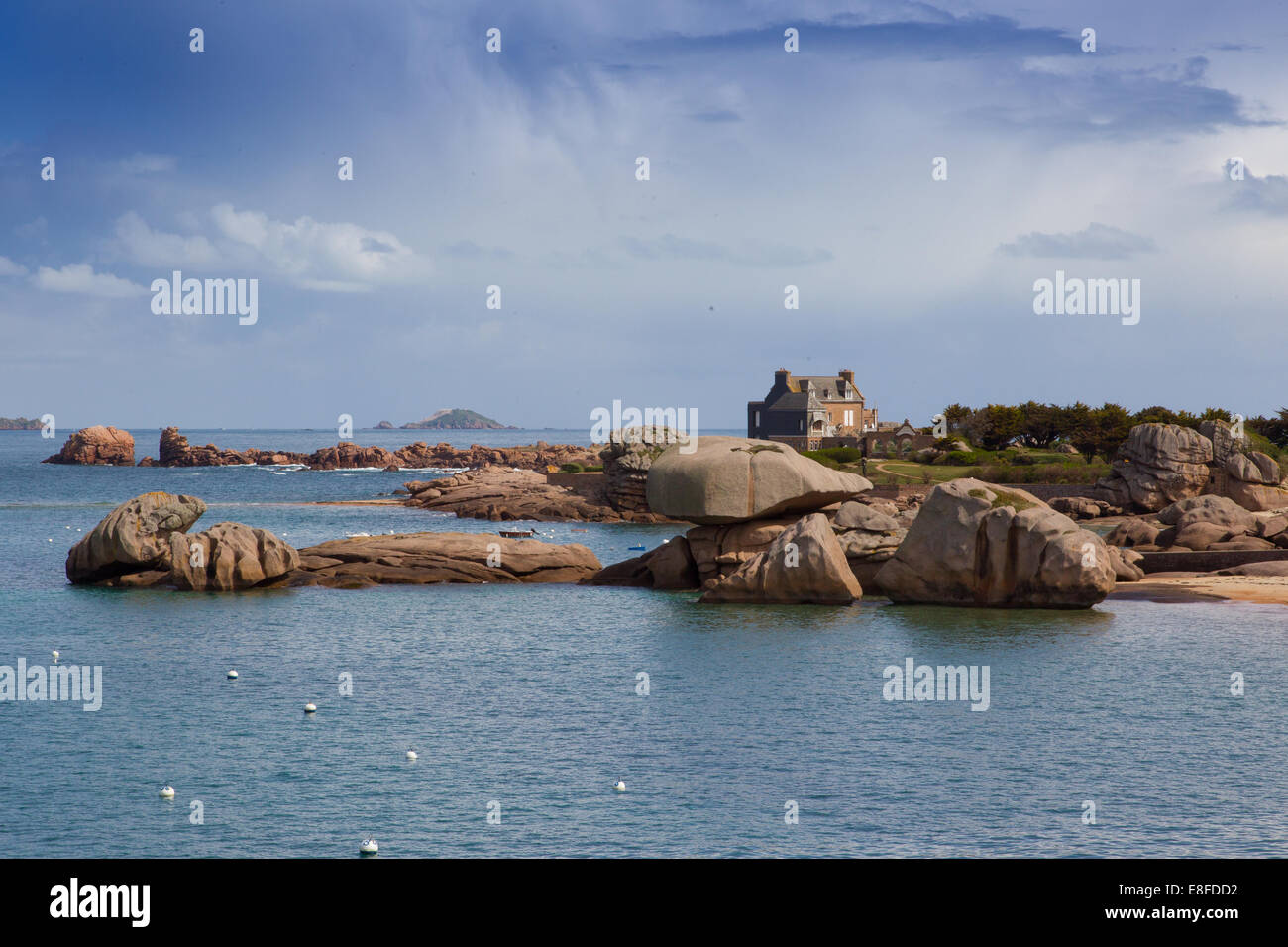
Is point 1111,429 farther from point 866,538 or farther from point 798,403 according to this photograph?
point 866,538

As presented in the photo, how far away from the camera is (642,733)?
22.0 m

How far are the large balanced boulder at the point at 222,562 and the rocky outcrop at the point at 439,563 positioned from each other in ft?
6.06

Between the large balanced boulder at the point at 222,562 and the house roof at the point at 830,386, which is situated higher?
the house roof at the point at 830,386

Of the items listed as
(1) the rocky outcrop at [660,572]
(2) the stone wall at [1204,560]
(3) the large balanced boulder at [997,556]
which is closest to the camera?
(3) the large balanced boulder at [997,556]

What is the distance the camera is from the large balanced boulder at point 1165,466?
69.1m

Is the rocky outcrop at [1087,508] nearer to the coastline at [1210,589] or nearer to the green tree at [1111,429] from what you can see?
the green tree at [1111,429]

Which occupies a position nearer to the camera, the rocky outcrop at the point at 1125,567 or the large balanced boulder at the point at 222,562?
the large balanced boulder at the point at 222,562

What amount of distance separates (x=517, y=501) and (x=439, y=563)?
43019 mm

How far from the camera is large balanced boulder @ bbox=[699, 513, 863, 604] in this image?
37688 millimetres

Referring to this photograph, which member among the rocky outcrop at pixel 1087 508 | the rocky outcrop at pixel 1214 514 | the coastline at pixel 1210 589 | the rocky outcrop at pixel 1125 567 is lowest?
the coastline at pixel 1210 589

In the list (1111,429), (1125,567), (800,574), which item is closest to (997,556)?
(800,574)
